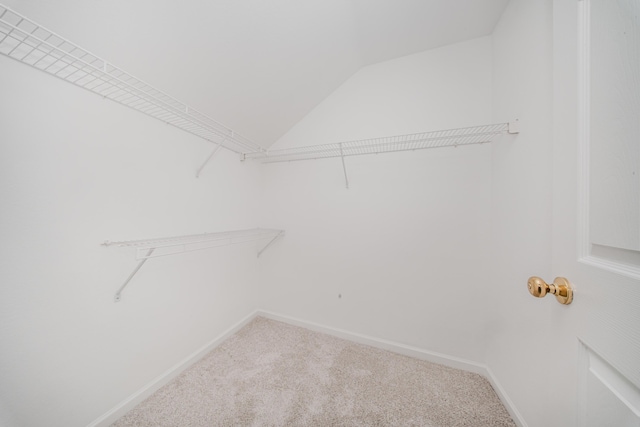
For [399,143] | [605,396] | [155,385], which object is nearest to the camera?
[605,396]

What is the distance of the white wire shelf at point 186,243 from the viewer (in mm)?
1123

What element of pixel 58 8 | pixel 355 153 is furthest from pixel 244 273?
pixel 58 8

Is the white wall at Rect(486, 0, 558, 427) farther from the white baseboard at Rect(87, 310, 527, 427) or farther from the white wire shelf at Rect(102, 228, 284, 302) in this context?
the white wire shelf at Rect(102, 228, 284, 302)

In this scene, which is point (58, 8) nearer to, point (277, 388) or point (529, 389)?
point (277, 388)

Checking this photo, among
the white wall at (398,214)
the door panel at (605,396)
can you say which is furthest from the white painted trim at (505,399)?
the door panel at (605,396)

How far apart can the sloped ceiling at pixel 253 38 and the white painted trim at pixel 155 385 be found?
176 cm

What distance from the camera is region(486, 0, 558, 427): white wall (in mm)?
905

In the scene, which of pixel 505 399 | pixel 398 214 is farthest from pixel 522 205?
pixel 505 399

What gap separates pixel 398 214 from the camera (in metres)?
1.63

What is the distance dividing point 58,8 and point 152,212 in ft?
3.01

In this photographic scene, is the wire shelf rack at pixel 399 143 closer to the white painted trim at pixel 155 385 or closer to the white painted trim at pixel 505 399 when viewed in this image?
the white painted trim at pixel 505 399

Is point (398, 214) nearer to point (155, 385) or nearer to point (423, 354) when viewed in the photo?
point (423, 354)

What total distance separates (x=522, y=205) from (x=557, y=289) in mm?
735

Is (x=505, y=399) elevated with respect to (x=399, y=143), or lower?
lower
